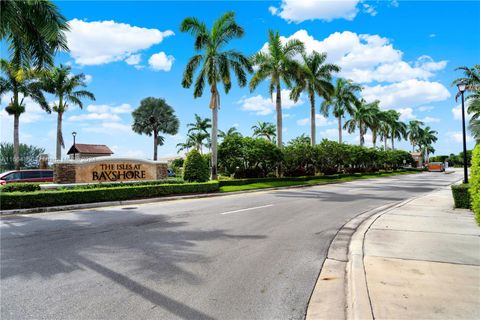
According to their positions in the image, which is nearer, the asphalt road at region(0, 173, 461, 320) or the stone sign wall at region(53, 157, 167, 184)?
the asphalt road at region(0, 173, 461, 320)

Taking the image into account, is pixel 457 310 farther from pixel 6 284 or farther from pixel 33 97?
pixel 33 97

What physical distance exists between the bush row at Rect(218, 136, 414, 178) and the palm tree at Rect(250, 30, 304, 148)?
2.30 meters

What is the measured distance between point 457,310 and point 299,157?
30.9 meters

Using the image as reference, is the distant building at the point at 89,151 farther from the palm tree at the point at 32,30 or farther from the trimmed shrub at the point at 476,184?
the trimmed shrub at the point at 476,184

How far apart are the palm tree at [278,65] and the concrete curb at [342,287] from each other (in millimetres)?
24237

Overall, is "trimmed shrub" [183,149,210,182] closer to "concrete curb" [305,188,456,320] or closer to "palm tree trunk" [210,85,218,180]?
"palm tree trunk" [210,85,218,180]

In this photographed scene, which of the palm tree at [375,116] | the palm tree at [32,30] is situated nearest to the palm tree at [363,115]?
the palm tree at [375,116]

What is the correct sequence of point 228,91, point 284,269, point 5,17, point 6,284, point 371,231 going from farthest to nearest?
point 228,91, point 5,17, point 371,231, point 284,269, point 6,284

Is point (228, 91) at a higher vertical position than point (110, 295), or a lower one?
higher

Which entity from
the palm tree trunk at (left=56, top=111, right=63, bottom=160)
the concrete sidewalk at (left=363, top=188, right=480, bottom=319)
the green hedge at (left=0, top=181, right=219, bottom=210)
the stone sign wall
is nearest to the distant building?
the palm tree trunk at (left=56, top=111, right=63, bottom=160)

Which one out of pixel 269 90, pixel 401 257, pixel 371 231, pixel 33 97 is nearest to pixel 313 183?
pixel 269 90

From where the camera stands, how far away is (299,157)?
3438 centimetres

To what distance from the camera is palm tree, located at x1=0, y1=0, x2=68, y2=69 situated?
43.2 ft

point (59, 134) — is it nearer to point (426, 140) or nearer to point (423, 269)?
point (423, 269)
